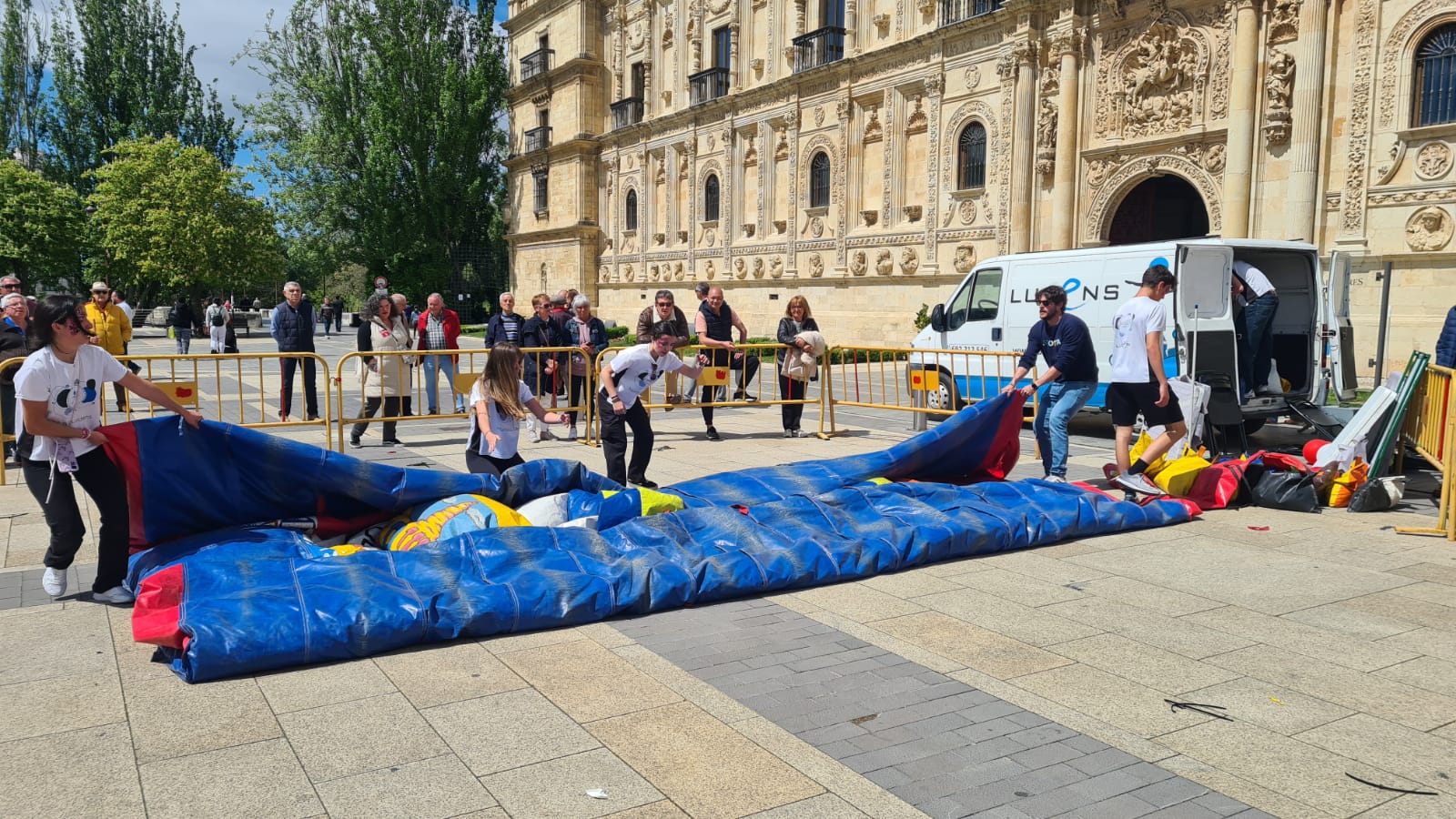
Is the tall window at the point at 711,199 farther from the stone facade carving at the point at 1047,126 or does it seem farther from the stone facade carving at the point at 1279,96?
the stone facade carving at the point at 1279,96

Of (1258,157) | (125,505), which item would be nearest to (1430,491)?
(125,505)

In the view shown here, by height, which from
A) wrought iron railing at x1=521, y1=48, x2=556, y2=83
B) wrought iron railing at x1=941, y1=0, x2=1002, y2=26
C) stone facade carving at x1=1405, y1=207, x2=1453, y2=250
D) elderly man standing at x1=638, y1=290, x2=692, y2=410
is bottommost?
elderly man standing at x1=638, y1=290, x2=692, y2=410

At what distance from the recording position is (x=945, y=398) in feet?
47.1

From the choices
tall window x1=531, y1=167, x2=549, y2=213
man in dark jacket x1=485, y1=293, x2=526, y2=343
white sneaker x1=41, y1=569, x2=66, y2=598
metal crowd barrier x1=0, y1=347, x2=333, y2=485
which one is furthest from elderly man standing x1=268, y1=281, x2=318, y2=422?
tall window x1=531, y1=167, x2=549, y2=213

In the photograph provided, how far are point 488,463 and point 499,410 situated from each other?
39 cm

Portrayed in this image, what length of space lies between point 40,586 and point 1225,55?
69.0 feet

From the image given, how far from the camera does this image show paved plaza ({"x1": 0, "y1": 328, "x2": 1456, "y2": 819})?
3580mm

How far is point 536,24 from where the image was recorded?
47.1 m

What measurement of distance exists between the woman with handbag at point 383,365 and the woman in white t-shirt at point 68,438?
241 inches

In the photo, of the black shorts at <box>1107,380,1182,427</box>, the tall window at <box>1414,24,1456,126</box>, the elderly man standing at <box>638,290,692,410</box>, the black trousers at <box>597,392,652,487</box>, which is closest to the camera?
the black shorts at <box>1107,380,1182,427</box>

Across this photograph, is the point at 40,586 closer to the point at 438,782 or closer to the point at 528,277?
the point at 438,782

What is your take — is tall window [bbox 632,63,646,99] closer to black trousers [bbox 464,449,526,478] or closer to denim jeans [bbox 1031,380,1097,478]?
denim jeans [bbox 1031,380,1097,478]

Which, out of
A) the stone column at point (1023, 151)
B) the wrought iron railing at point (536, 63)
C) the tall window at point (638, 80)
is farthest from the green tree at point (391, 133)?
the stone column at point (1023, 151)

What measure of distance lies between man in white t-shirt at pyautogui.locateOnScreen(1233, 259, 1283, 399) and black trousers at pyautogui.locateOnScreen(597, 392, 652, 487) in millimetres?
7106
